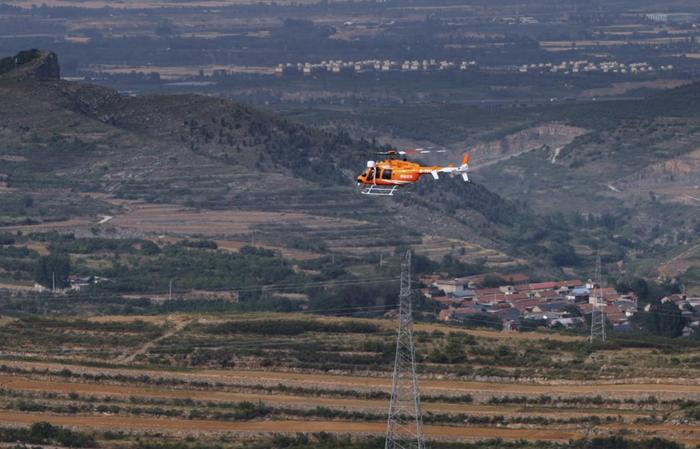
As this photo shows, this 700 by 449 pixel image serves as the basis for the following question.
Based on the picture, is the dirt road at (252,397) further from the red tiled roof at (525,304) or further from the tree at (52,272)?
the tree at (52,272)

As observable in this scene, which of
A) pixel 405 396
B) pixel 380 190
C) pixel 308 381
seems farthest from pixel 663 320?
pixel 380 190

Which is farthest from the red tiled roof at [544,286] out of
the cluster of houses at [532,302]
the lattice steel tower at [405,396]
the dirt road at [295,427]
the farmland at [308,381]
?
the dirt road at [295,427]

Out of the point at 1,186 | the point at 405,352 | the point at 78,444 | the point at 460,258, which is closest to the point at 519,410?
the point at 405,352

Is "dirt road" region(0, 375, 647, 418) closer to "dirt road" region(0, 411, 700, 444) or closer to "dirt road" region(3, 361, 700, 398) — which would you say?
"dirt road" region(3, 361, 700, 398)

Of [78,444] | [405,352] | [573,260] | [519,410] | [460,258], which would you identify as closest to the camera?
[78,444]

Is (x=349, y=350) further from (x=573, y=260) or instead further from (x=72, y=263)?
(x=573, y=260)

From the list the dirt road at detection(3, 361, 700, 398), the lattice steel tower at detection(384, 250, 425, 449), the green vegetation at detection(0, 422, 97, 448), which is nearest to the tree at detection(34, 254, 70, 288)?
the dirt road at detection(3, 361, 700, 398)
